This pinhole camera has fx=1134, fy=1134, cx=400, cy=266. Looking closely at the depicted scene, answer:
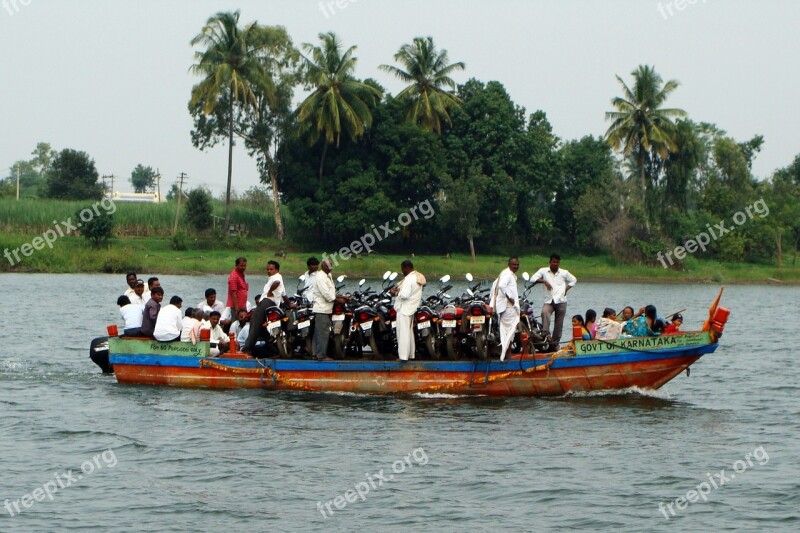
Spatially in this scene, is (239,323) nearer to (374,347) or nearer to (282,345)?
(282,345)

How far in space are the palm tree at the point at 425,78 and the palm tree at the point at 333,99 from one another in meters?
2.66

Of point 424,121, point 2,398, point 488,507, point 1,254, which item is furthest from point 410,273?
point 424,121

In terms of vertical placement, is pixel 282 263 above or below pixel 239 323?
above

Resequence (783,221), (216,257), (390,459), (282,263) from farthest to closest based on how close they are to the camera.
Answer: (783,221) → (216,257) → (282,263) → (390,459)

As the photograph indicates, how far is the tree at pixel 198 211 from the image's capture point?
194ft

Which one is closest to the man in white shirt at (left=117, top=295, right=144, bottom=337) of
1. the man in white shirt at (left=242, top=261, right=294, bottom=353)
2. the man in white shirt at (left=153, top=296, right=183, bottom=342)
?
the man in white shirt at (left=153, top=296, right=183, bottom=342)

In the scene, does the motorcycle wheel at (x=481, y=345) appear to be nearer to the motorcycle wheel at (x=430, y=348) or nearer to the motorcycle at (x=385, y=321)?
the motorcycle wheel at (x=430, y=348)


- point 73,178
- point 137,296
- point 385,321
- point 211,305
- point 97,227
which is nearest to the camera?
point 385,321

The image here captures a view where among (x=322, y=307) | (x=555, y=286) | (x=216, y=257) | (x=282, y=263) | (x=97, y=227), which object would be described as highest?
(x=97, y=227)

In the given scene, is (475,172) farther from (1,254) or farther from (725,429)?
(725,429)

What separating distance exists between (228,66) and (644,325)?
41182 mm

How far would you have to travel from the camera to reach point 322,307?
17484mm

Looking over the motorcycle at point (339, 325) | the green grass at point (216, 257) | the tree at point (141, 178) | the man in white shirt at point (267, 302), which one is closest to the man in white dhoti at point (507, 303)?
the motorcycle at point (339, 325)

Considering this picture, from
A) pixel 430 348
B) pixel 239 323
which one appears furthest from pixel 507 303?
pixel 239 323
